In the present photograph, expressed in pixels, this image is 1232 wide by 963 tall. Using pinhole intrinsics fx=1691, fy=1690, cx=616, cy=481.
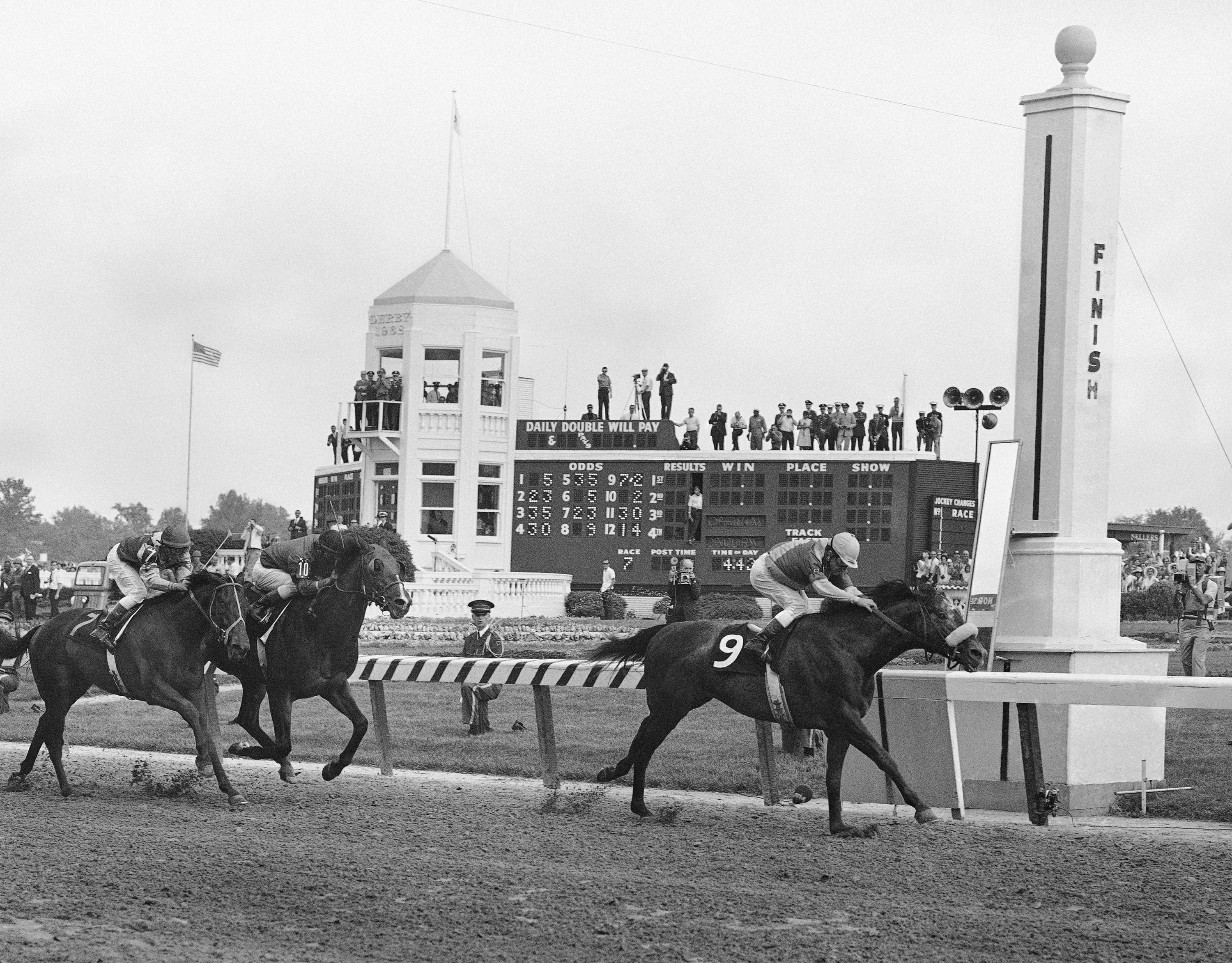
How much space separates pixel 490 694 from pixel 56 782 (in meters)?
4.60

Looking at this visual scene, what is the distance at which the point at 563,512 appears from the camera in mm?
37625

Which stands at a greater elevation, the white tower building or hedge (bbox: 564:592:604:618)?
the white tower building

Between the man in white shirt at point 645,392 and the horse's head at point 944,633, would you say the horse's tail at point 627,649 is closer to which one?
the horse's head at point 944,633

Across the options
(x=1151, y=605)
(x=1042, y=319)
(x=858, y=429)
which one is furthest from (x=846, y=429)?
(x=1042, y=319)

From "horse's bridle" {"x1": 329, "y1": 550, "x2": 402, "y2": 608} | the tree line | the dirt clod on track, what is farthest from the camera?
the tree line

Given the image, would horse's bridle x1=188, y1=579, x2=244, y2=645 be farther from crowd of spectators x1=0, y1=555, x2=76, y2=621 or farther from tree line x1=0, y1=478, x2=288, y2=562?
tree line x1=0, y1=478, x2=288, y2=562

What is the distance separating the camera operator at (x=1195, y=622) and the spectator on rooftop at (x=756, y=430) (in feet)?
67.2

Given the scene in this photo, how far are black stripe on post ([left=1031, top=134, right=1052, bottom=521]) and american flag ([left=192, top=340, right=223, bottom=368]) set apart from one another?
30648mm

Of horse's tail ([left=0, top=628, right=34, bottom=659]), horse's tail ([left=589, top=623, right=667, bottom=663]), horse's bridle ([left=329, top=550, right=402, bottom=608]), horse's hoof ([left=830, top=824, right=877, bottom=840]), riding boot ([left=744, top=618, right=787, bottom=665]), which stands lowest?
horse's hoof ([left=830, top=824, right=877, bottom=840])

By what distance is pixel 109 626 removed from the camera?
512 inches

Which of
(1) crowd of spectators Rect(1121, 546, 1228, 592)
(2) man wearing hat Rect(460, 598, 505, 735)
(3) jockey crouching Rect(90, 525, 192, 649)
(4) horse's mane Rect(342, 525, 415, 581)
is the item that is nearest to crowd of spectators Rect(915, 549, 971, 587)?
(1) crowd of spectators Rect(1121, 546, 1228, 592)

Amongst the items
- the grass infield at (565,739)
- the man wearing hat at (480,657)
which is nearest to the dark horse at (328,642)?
the grass infield at (565,739)

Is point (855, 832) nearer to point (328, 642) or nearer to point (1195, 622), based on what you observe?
point (328, 642)

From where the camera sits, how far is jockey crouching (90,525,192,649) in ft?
43.5
